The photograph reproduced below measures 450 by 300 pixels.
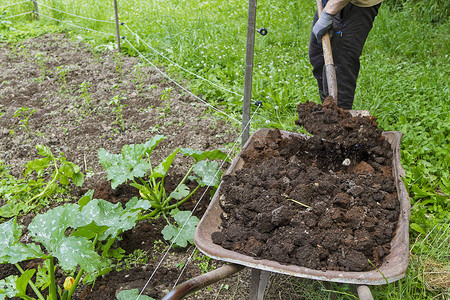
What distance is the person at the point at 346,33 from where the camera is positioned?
276 centimetres

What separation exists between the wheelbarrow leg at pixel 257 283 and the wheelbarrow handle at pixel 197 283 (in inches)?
9.6

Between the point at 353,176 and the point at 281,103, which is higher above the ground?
the point at 353,176

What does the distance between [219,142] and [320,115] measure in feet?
4.48

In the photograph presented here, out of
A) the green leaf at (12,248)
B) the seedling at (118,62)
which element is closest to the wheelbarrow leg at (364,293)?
the green leaf at (12,248)

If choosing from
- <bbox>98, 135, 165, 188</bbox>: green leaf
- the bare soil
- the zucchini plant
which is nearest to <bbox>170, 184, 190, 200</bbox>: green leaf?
the bare soil

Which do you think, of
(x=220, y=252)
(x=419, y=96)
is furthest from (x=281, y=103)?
(x=220, y=252)

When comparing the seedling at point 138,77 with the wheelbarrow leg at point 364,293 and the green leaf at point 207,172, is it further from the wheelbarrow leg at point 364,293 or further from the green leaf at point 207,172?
the wheelbarrow leg at point 364,293

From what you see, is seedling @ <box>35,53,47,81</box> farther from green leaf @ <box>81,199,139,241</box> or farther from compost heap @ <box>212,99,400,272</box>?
compost heap @ <box>212,99,400,272</box>

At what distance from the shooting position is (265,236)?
5.80ft

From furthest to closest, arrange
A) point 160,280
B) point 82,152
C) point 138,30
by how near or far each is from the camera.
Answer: point 138,30 → point 82,152 → point 160,280

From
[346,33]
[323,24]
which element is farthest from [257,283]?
[346,33]

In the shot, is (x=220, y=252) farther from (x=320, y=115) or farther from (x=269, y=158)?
(x=320, y=115)

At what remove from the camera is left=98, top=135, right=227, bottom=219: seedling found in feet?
7.78

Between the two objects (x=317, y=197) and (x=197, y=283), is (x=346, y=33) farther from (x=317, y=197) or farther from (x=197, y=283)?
(x=197, y=283)
